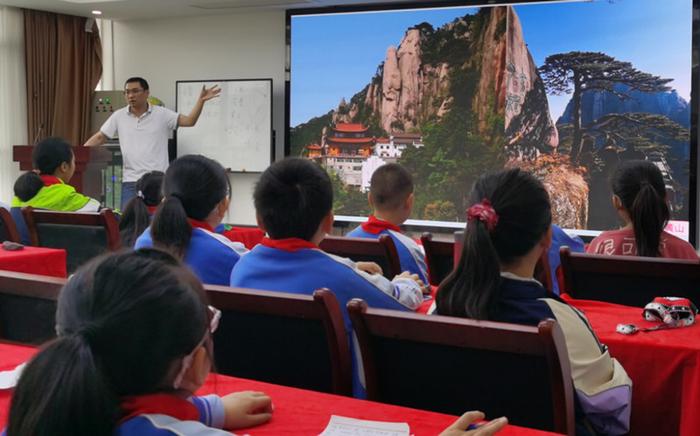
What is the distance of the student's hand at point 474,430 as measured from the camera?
1115mm

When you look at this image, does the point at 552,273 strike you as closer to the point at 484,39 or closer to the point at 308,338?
the point at 308,338

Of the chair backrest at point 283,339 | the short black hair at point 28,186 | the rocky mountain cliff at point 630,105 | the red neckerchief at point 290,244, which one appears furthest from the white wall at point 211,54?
the chair backrest at point 283,339

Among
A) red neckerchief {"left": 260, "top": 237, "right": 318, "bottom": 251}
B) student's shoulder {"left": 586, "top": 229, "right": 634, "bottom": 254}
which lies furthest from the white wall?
red neckerchief {"left": 260, "top": 237, "right": 318, "bottom": 251}

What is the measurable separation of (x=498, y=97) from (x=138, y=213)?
396cm

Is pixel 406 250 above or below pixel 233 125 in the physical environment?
below

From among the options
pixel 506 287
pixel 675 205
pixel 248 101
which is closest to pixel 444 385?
pixel 506 287

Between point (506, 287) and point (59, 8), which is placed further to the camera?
point (59, 8)

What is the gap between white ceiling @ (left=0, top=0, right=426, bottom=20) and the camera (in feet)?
24.2

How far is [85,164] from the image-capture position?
6.55m

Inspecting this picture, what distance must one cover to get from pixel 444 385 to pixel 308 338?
12.8 inches

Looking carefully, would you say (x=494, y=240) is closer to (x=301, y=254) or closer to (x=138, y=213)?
(x=301, y=254)

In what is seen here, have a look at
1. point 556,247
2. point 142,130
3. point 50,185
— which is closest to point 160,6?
point 142,130

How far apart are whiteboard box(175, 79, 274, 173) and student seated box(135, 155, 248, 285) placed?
17.0 feet

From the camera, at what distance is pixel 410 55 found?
22.7ft
